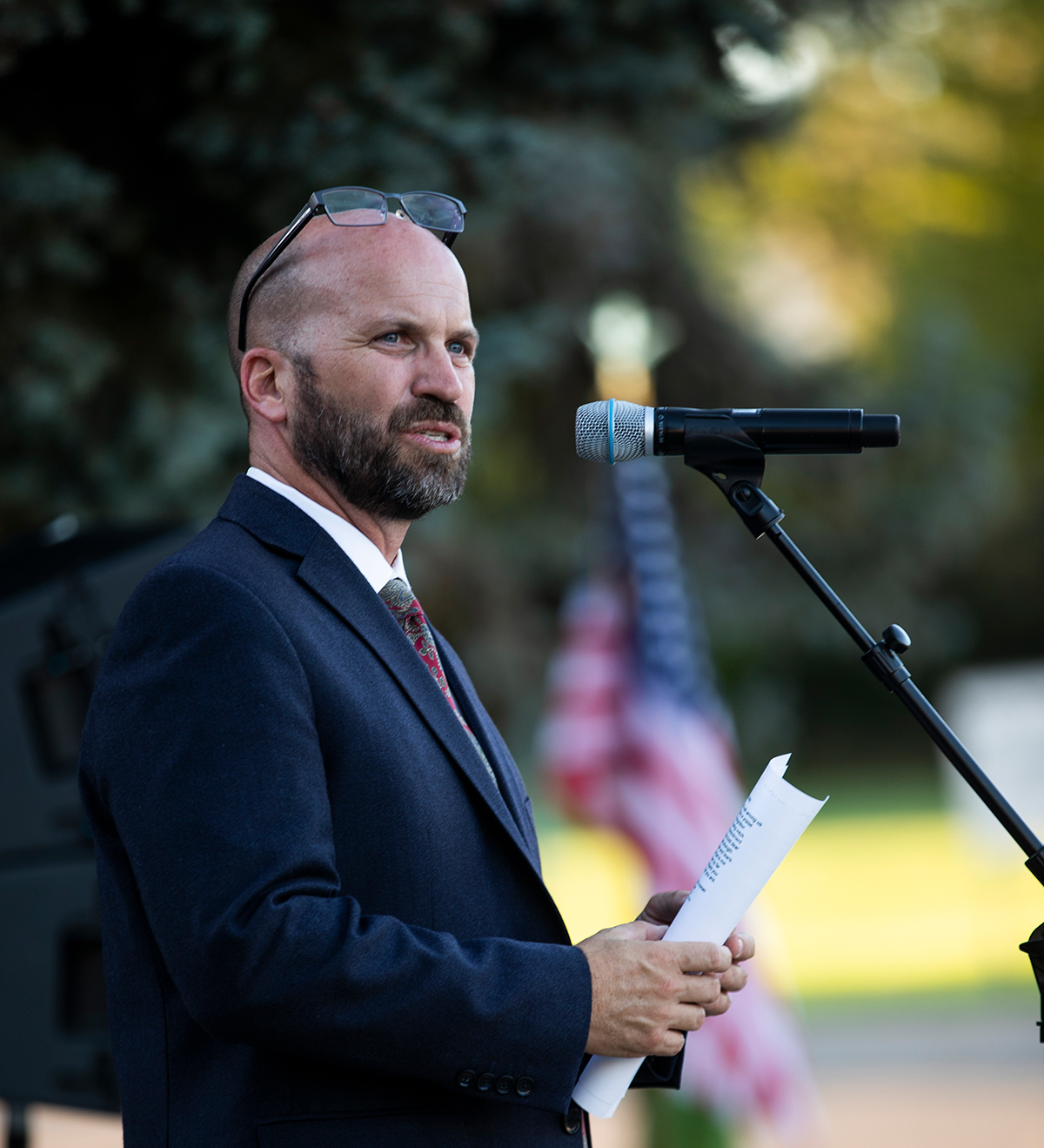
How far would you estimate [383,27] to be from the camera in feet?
11.3

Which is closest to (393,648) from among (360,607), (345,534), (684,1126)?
(360,607)

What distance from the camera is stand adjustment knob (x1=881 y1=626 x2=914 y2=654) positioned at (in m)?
1.71

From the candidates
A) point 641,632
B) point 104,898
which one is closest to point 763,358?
point 641,632

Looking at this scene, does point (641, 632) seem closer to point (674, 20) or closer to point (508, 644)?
point (674, 20)

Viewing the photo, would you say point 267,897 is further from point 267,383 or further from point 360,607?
point 267,383

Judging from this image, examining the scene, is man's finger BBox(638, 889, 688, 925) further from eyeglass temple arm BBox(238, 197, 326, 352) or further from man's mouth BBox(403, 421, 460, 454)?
eyeglass temple arm BBox(238, 197, 326, 352)

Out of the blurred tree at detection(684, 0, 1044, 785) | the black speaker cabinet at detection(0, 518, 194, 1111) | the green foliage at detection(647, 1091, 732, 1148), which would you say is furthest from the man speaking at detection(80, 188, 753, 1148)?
the blurred tree at detection(684, 0, 1044, 785)

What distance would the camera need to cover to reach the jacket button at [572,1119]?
1.71 metres

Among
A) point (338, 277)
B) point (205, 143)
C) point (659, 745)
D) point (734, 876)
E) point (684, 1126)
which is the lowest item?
point (684, 1126)

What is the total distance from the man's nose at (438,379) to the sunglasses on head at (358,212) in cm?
21

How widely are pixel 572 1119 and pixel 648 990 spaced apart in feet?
0.79

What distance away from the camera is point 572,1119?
171 centimetres

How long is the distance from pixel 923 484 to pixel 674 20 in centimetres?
773

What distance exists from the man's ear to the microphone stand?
556 millimetres
